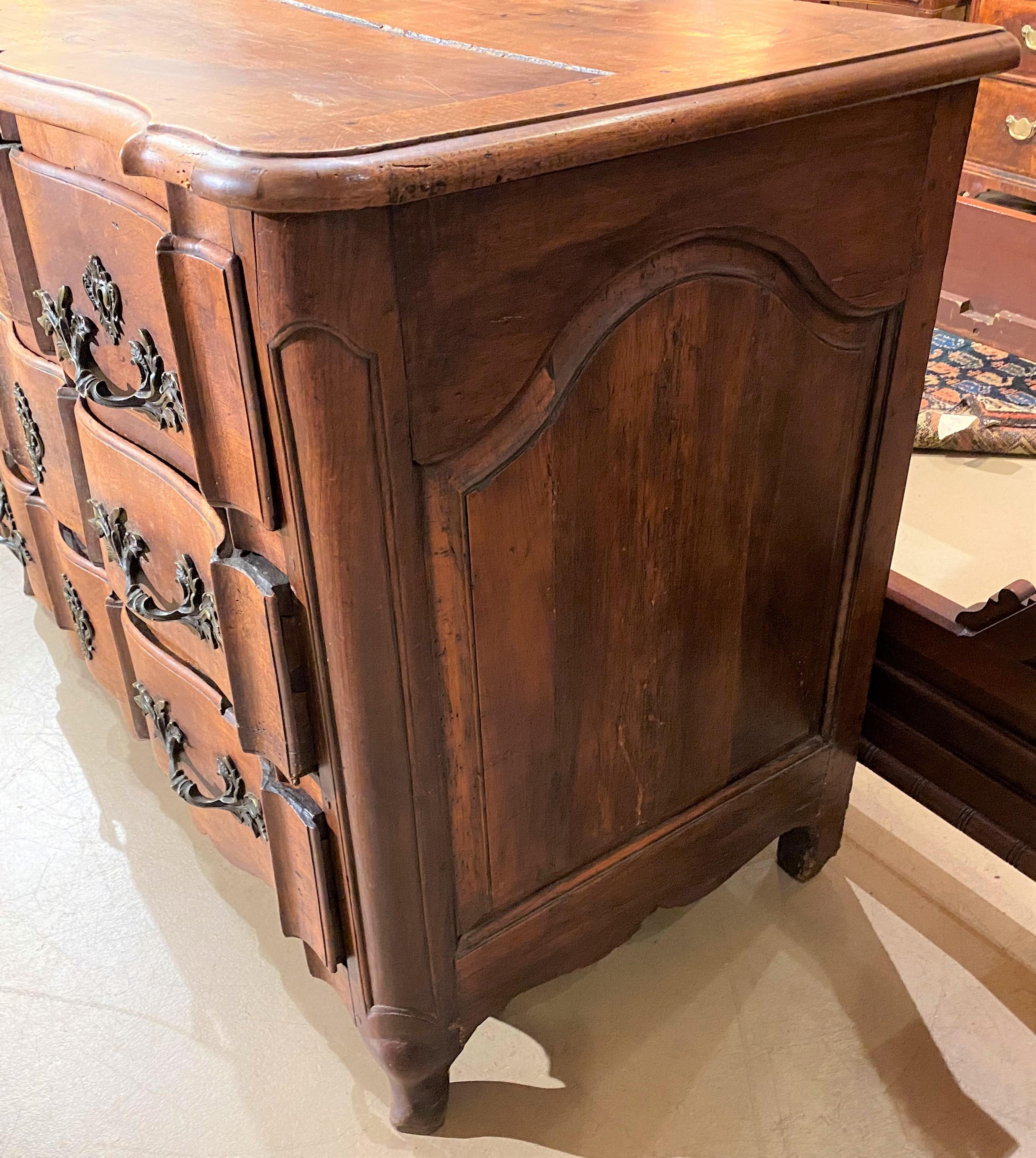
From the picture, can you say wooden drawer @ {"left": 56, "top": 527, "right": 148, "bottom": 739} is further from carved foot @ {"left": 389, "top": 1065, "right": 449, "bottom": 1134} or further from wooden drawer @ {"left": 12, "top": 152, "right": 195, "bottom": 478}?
carved foot @ {"left": 389, "top": 1065, "right": 449, "bottom": 1134}

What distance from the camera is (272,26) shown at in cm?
99

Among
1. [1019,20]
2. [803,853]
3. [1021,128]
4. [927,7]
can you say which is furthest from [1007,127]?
[803,853]

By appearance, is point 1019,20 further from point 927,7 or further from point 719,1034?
point 719,1034

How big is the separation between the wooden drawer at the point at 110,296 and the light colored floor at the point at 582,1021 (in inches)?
23.9

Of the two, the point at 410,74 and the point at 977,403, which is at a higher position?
the point at 410,74

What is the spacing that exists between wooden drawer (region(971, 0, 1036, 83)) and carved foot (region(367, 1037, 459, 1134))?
7.53 ft

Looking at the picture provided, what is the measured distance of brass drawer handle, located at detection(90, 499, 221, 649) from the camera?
91 cm

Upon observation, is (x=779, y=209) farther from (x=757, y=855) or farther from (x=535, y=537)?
(x=757, y=855)

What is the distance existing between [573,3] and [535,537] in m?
0.61

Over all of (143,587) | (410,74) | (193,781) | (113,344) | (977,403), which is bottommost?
(977,403)

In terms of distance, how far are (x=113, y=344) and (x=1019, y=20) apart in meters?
2.26

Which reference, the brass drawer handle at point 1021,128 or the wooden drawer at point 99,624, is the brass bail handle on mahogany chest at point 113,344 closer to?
the wooden drawer at point 99,624

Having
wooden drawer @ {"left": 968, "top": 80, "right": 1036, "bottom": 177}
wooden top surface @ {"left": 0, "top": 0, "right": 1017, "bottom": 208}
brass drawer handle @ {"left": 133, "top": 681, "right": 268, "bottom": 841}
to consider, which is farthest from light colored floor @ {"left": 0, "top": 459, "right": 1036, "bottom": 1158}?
wooden drawer @ {"left": 968, "top": 80, "right": 1036, "bottom": 177}

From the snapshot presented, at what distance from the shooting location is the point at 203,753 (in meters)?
1.08
